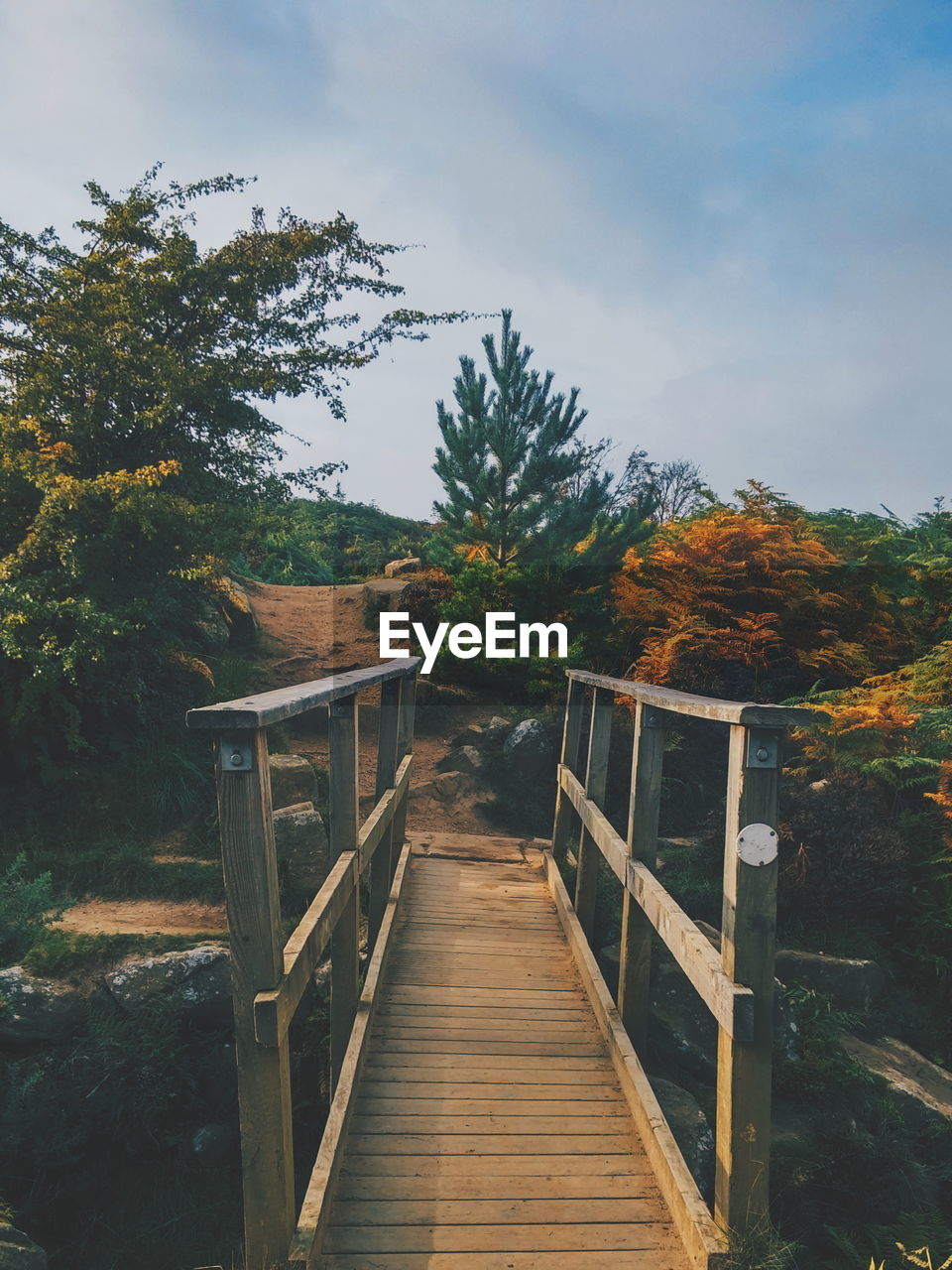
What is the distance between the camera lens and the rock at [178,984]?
4.66 m

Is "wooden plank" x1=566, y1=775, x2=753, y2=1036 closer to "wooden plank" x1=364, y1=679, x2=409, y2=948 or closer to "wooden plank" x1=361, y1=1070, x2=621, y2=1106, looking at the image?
"wooden plank" x1=361, y1=1070, x2=621, y2=1106

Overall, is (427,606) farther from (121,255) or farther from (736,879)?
(736,879)

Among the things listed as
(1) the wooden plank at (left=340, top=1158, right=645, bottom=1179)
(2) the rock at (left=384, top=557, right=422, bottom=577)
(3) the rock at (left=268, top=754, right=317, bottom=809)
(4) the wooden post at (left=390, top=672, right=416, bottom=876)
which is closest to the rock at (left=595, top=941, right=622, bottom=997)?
(4) the wooden post at (left=390, top=672, right=416, bottom=876)

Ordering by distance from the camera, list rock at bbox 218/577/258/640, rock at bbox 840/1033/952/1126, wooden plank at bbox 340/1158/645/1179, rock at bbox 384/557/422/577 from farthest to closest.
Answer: rock at bbox 384/557/422/577 < rock at bbox 218/577/258/640 < rock at bbox 840/1033/952/1126 < wooden plank at bbox 340/1158/645/1179

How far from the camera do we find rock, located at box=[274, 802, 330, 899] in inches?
230

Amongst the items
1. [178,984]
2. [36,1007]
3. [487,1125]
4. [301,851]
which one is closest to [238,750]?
[487,1125]

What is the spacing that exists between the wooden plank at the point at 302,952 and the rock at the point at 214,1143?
7.32ft

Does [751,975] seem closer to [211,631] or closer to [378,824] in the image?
[378,824]

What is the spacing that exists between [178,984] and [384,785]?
5.76 ft

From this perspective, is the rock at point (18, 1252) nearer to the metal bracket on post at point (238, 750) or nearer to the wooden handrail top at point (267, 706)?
the wooden handrail top at point (267, 706)

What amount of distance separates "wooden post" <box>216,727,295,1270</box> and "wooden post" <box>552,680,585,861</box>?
4142 mm

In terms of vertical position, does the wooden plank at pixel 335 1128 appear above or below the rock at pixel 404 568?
below

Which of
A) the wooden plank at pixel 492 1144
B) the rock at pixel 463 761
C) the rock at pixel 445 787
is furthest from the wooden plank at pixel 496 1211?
the rock at pixel 463 761

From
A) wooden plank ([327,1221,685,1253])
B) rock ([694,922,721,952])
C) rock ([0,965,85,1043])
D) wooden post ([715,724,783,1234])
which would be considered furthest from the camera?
rock ([694,922,721,952])
